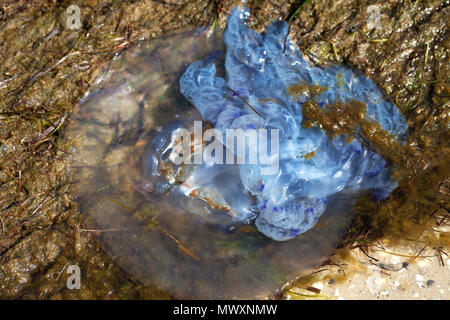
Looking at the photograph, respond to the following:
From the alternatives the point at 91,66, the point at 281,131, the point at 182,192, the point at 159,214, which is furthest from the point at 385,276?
the point at 91,66

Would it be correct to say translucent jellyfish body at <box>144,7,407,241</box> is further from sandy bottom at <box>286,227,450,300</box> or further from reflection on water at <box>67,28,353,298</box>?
sandy bottom at <box>286,227,450,300</box>

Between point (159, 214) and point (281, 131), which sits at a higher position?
point (281, 131)

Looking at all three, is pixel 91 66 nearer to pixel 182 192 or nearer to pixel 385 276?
pixel 182 192

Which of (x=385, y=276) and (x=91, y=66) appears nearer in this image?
(x=385, y=276)

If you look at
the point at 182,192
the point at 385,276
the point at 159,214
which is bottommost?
the point at 385,276

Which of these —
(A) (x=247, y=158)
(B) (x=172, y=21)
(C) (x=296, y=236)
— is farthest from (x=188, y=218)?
(B) (x=172, y=21)

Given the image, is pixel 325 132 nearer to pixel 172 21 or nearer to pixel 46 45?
pixel 172 21

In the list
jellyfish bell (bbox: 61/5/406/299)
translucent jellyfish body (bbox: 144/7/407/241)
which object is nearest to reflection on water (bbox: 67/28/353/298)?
jellyfish bell (bbox: 61/5/406/299)

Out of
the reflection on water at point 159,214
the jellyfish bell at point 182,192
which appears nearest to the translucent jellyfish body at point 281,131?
the jellyfish bell at point 182,192
